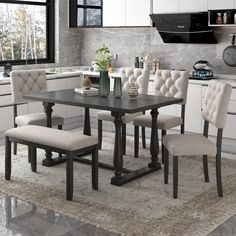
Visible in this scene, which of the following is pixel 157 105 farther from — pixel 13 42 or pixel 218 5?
pixel 13 42

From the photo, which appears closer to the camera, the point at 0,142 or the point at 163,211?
the point at 163,211

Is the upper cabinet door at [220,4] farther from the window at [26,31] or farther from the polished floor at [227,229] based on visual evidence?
the polished floor at [227,229]

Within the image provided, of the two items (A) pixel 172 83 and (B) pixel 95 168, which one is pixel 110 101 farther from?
(A) pixel 172 83

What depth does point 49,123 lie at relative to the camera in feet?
16.5

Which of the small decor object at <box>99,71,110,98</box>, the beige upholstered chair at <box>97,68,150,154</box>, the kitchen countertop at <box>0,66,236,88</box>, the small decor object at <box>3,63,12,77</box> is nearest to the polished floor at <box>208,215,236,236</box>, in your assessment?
the small decor object at <box>99,71,110,98</box>

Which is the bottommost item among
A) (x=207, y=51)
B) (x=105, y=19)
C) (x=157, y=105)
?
(x=157, y=105)

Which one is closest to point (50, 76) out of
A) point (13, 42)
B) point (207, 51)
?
point (13, 42)

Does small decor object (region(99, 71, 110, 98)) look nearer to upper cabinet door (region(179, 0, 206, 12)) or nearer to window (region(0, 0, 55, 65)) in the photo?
upper cabinet door (region(179, 0, 206, 12))

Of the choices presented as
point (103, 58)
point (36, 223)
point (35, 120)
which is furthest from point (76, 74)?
point (36, 223)

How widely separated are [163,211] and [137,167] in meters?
1.24

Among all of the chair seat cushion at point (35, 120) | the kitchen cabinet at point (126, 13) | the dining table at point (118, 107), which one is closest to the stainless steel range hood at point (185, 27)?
the kitchen cabinet at point (126, 13)

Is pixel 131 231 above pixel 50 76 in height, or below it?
below

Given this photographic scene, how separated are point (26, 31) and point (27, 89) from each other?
179 centimetres

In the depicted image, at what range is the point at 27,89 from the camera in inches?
217
